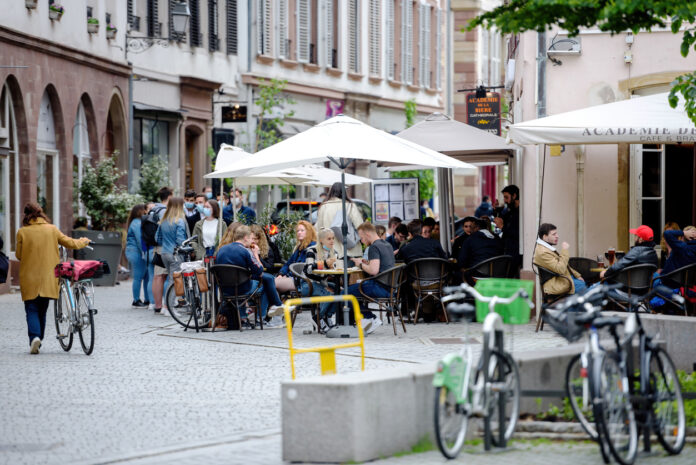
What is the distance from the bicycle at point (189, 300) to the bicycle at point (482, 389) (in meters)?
8.00

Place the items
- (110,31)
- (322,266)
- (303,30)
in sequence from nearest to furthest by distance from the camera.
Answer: (322,266), (110,31), (303,30)

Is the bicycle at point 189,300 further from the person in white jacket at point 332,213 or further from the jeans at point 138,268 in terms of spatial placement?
the jeans at point 138,268

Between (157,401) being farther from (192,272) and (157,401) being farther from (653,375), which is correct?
(192,272)

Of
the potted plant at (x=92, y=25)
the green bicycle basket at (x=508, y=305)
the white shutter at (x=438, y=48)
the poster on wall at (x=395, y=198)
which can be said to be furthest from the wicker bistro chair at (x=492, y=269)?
the white shutter at (x=438, y=48)

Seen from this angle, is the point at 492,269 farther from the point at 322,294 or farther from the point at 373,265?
the point at 322,294

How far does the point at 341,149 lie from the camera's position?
1438 cm

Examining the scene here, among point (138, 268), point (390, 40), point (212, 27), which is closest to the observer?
point (138, 268)

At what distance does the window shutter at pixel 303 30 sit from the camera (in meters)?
41.2

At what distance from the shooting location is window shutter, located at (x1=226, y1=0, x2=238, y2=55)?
1460 inches

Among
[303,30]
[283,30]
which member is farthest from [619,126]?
[303,30]

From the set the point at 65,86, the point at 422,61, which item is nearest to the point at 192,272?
the point at 65,86

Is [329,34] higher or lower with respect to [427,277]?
higher

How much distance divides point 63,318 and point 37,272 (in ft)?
1.89

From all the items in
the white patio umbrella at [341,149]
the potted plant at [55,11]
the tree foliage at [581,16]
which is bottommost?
the white patio umbrella at [341,149]
